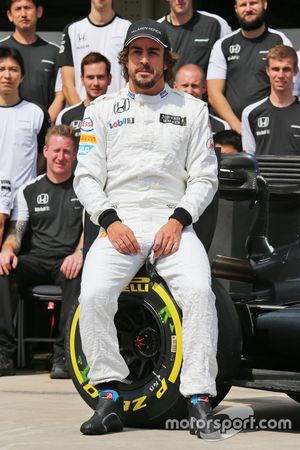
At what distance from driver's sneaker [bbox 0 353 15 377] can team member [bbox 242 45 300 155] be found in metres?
2.77

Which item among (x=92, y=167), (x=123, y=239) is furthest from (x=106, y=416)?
(x=92, y=167)

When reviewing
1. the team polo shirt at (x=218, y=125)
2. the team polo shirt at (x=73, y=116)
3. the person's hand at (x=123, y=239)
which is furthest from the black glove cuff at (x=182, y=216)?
the team polo shirt at (x=73, y=116)

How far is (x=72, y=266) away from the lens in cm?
948

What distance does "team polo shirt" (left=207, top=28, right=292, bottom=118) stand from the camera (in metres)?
10.6

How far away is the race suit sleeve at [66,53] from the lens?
11.2 metres

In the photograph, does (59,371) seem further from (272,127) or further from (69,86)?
(69,86)

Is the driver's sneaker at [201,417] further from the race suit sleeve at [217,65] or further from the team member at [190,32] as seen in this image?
the team member at [190,32]

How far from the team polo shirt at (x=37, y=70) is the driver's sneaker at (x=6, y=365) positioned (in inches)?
115

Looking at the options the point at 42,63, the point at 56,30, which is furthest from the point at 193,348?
the point at 56,30

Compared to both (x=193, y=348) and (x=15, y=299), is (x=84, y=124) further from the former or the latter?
(x=15, y=299)

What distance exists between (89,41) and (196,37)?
1.01m

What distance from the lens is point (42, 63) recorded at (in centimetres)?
1144

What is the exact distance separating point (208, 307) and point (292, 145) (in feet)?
14.2

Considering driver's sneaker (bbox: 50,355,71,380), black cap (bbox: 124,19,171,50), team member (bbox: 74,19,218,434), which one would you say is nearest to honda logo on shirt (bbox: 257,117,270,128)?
driver's sneaker (bbox: 50,355,71,380)
